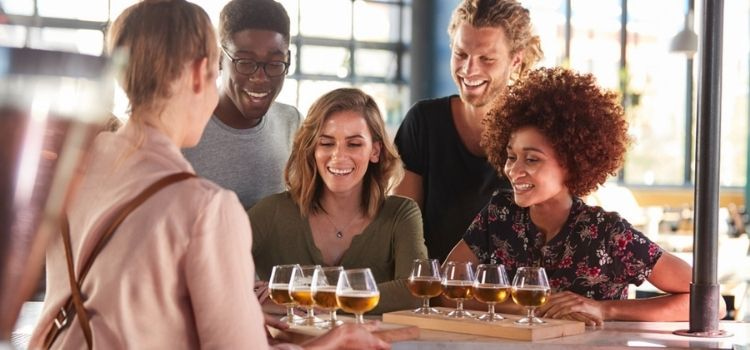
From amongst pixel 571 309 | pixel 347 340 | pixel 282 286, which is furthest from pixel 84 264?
pixel 571 309

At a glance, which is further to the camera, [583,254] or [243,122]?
[243,122]

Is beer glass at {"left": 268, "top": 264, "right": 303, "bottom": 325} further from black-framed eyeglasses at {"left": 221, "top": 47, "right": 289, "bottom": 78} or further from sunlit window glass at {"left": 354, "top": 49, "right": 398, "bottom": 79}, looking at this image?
sunlit window glass at {"left": 354, "top": 49, "right": 398, "bottom": 79}

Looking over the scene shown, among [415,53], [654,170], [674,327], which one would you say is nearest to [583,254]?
[674,327]

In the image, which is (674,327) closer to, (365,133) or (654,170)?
(365,133)

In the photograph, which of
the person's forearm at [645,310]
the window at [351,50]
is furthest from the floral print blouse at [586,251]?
the window at [351,50]

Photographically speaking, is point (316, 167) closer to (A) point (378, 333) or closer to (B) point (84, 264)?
(A) point (378, 333)

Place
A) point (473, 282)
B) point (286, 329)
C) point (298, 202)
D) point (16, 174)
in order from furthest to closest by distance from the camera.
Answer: point (298, 202), point (473, 282), point (286, 329), point (16, 174)

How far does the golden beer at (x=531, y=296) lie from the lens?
7.91ft

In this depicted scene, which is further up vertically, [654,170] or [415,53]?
[415,53]

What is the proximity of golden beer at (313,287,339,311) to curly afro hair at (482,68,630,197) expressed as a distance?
896mm

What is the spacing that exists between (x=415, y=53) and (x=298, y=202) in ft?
37.1

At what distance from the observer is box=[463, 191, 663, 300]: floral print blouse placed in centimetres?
280

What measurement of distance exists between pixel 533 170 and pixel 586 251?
27 cm

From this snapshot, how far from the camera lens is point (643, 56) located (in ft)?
47.3
